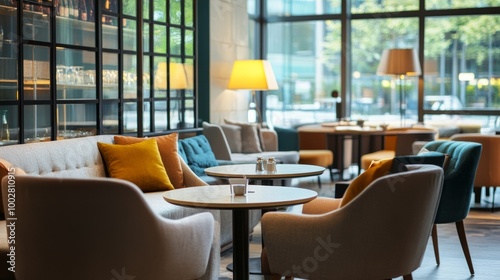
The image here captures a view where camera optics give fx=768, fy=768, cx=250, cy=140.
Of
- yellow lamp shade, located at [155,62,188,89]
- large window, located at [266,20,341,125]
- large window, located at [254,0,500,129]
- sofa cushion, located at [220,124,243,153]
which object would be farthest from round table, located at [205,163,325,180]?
large window, located at [266,20,341,125]

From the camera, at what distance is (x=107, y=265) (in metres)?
3.19

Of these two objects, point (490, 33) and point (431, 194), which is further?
point (490, 33)

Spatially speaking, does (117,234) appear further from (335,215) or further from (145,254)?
(335,215)

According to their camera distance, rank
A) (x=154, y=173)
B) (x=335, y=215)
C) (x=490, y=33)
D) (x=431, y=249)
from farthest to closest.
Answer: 1. (x=490, y=33)
2. (x=431, y=249)
3. (x=154, y=173)
4. (x=335, y=215)

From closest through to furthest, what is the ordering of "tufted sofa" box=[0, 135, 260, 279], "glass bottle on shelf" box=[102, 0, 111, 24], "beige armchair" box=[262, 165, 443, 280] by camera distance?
"beige armchair" box=[262, 165, 443, 280]
"tufted sofa" box=[0, 135, 260, 279]
"glass bottle on shelf" box=[102, 0, 111, 24]

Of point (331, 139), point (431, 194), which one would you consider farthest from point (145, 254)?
point (331, 139)

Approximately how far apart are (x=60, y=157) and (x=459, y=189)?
2.60 meters

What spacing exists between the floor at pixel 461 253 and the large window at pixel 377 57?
3963 mm

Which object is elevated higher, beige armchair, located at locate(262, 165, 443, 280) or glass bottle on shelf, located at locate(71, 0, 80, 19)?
glass bottle on shelf, located at locate(71, 0, 80, 19)

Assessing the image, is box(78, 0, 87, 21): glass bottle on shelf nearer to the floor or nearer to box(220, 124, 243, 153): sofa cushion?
the floor

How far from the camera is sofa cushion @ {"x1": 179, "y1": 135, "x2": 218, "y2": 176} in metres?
6.61

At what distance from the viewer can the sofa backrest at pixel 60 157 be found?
450cm

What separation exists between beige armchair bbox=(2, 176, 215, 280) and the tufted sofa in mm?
601

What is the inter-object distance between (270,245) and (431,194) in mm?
784
